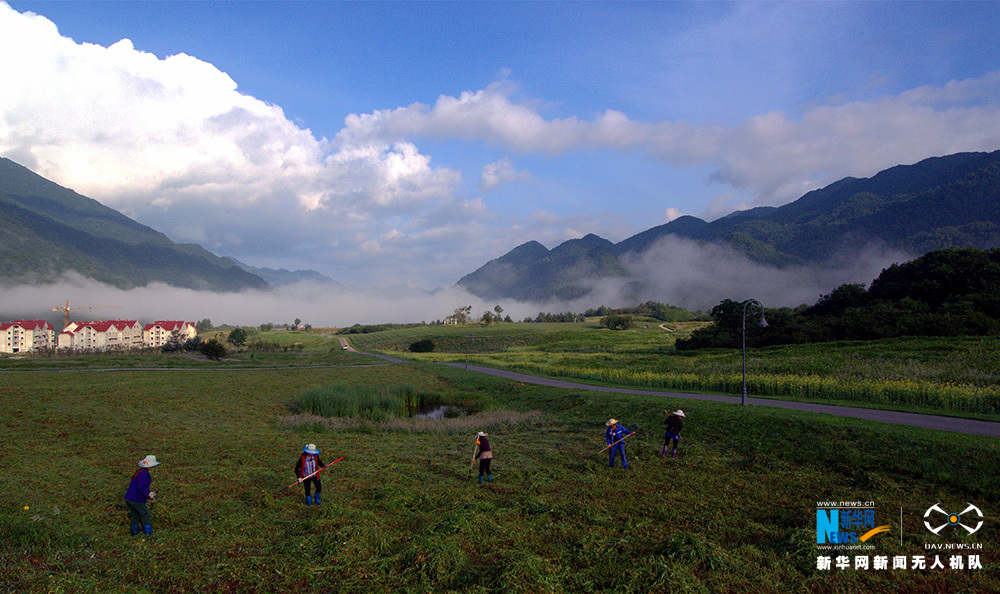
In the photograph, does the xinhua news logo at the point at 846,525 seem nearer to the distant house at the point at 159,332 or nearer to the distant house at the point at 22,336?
the distant house at the point at 22,336

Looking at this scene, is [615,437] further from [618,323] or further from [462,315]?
[462,315]

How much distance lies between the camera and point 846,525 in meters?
10.9

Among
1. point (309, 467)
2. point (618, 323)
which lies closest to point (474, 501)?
point (309, 467)

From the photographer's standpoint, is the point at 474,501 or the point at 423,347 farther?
the point at 423,347

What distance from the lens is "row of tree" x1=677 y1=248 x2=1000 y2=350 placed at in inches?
1966

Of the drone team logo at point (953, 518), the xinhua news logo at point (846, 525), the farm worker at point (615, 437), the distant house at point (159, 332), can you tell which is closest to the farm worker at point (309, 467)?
the farm worker at point (615, 437)

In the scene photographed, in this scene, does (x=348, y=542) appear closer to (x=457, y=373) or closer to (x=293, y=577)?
(x=293, y=577)

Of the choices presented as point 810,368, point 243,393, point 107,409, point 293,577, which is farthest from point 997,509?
point 243,393

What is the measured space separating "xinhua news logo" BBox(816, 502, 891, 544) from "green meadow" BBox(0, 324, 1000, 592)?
0.28 m

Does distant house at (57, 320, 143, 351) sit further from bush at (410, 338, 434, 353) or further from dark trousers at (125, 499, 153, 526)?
dark trousers at (125, 499, 153, 526)

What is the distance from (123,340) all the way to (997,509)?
165955 millimetres

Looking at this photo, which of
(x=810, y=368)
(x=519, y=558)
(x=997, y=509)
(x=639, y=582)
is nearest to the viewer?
(x=639, y=582)

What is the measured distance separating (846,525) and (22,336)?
15752cm

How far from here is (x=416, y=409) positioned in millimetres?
36969
